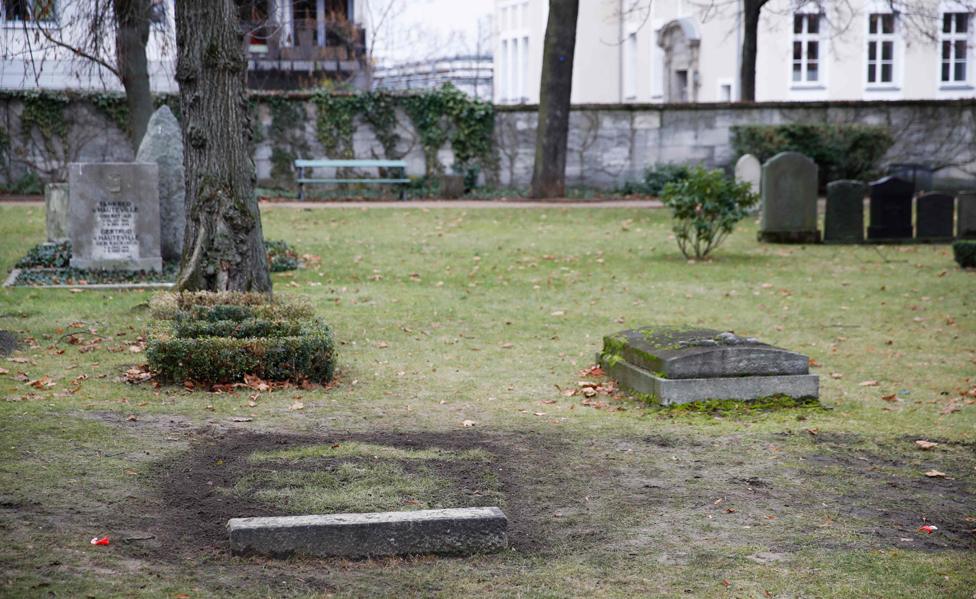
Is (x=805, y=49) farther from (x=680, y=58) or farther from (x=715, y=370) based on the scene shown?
(x=715, y=370)

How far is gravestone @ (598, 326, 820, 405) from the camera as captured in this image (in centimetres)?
762

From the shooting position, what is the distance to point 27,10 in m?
10.6

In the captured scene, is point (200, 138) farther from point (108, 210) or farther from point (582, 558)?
point (582, 558)

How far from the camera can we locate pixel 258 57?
36.2 metres

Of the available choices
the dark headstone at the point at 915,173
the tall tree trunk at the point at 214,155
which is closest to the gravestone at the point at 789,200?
the dark headstone at the point at 915,173

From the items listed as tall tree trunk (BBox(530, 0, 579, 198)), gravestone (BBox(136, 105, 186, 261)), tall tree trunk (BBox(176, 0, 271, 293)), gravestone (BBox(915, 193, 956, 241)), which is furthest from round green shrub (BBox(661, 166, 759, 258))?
tall tree trunk (BBox(530, 0, 579, 198))

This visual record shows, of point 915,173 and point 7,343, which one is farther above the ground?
point 915,173

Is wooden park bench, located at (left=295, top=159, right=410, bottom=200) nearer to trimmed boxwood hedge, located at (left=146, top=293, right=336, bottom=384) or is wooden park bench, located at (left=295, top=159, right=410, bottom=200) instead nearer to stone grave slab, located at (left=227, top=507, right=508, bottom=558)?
trimmed boxwood hedge, located at (left=146, top=293, right=336, bottom=384)

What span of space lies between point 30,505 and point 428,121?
21.4 metres

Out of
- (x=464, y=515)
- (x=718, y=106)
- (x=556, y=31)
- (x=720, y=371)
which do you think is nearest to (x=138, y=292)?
(x=720, y=371)

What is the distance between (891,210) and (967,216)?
121cm

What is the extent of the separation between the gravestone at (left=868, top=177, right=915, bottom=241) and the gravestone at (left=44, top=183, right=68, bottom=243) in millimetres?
12361

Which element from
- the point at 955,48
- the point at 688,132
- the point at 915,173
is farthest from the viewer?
the point at 955,48

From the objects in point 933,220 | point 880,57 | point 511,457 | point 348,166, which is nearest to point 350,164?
point 348,166
